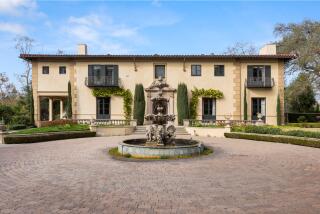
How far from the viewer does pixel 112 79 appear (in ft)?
89.1

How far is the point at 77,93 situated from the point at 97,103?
2.24 m

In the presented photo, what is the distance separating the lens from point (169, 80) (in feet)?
89.6

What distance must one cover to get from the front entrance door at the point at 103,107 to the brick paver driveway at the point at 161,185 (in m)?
15.8

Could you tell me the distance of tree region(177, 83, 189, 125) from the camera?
26.4 m

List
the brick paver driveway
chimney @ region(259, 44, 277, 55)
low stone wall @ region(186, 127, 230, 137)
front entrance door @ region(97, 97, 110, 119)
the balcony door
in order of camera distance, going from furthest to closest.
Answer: chimney @ region(259, 44, 277, 55)
front entrance door @ region(97, 97, 110, 119)
the balcony door
low stone wall @ region(186, 127, 230, 137)
the brick paver driveway

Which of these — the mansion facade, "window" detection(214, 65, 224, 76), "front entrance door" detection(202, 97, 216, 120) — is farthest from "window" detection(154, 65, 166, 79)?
"window" detection(214, 65, 224, 76)

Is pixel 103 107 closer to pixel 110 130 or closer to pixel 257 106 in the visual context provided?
pixel 110 130

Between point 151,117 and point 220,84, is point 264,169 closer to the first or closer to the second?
point 151,117

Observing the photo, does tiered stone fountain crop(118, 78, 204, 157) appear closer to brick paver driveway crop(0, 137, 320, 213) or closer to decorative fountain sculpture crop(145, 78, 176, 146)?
decorative fountain sculpture crop(145, 78, 176, 146)

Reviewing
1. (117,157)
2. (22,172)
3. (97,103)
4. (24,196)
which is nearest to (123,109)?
(97,103)

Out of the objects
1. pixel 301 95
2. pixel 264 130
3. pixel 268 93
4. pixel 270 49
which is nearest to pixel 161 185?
pixel 264 130

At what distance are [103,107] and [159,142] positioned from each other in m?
15.2

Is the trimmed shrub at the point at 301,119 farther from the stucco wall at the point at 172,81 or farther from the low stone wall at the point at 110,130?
the low stone wall at the point at 110,130

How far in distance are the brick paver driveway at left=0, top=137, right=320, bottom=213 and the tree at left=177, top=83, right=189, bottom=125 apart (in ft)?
48.8
